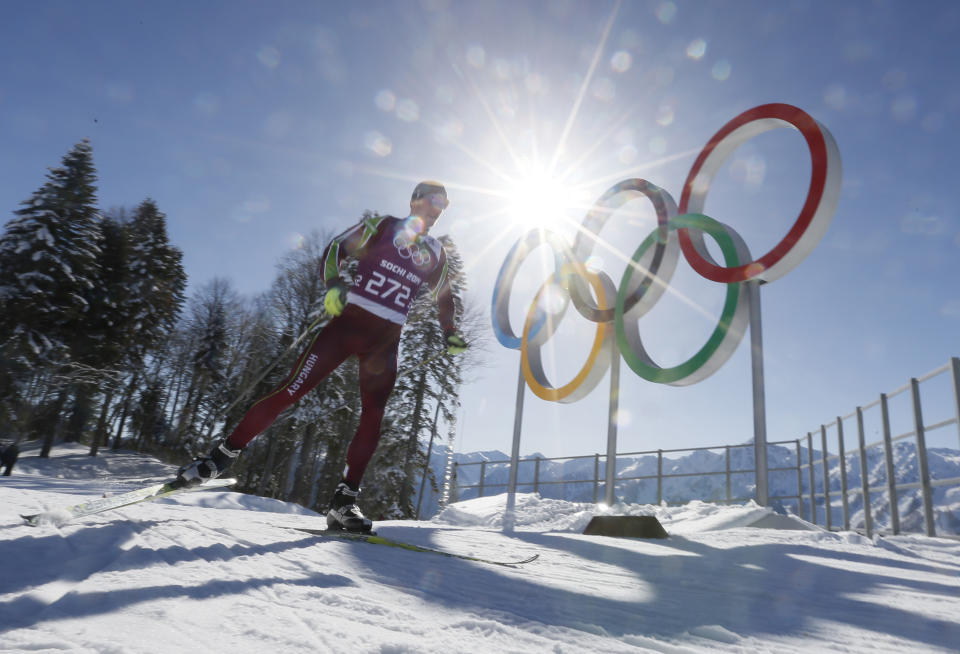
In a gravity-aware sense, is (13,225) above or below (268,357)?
above

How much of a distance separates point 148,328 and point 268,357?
1118 centimetres

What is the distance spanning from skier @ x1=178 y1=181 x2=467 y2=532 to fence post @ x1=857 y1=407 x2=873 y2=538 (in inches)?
325

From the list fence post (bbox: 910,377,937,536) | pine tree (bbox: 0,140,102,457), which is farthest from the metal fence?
pine tree (bbox: 0,140,102,457)

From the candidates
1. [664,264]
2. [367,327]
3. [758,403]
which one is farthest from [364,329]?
[664,264]

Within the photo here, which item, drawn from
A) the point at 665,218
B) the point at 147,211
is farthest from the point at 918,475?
the point at 147,211

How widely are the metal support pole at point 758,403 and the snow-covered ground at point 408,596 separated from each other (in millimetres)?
2681

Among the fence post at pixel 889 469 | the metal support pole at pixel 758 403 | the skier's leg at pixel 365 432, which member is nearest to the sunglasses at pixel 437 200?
the skier's leg at pixel 365 432

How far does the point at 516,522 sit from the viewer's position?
6676mm

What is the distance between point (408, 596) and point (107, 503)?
1896 mm

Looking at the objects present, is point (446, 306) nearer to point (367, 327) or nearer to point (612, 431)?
point (367, 327)

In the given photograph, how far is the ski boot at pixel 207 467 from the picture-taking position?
9.98 feet

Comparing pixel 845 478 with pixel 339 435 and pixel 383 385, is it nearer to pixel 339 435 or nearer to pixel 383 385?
pixel 383 385

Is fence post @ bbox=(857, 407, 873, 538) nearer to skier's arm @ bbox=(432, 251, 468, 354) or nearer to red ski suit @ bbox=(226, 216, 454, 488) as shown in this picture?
skier's arm @ bbox=(432, 251, 468, 354)

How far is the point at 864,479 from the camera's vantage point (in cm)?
859
